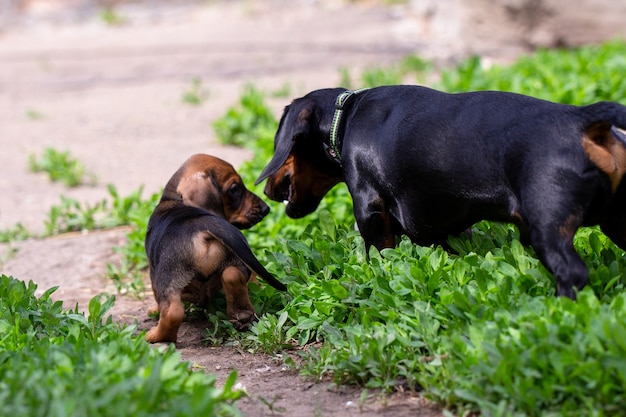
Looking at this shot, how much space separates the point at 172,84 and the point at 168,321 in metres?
9.11

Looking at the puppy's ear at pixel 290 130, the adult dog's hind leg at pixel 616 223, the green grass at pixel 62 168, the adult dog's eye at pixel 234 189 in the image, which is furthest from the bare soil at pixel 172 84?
the adult dog's hind leg at pixel 616 223

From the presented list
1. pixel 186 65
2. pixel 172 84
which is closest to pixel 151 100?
pixel 172 84

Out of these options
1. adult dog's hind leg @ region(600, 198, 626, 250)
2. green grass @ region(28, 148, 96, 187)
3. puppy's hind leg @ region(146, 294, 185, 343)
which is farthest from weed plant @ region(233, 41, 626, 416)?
green grass @ region(28, 148, 96, 187)

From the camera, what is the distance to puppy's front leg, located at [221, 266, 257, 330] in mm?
5090

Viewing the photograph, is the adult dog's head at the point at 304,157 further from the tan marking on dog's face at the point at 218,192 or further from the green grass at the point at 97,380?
the green grass at the point at 97,380

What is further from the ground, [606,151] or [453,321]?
[606,151]

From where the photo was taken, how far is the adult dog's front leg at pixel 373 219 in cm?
507

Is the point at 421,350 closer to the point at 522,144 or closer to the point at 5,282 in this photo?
the point at 522,144

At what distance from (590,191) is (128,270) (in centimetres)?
382

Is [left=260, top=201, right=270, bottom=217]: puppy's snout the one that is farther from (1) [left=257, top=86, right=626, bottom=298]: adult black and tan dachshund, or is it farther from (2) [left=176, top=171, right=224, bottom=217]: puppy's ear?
(2) [left=176, top=171, right=224, bottom=217]: puppy's ear

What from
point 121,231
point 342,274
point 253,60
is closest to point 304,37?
point 253,60

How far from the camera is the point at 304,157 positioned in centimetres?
560

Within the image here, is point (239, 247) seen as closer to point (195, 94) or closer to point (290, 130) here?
point (290, 130)

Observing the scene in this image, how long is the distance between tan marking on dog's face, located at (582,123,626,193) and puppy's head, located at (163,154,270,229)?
234 cm
